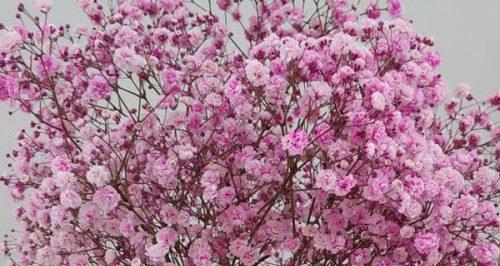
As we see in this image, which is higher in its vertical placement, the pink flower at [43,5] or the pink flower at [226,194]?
the pink flower at [43,5]

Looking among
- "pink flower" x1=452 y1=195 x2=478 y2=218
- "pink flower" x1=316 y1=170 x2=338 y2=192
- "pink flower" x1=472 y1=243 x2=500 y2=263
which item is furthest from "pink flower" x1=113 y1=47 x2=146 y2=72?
"pink flower" x1=472 y1=243 x2=500 y2=263

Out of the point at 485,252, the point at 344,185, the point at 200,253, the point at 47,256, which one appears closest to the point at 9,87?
the point at 47,256

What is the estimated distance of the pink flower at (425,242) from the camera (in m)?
2.54

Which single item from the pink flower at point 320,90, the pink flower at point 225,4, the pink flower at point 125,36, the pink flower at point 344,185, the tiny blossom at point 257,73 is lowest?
the pink flower at point 344,185

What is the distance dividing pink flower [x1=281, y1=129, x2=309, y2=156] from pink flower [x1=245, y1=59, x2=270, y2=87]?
0.62 ft

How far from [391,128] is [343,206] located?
11.0 inches

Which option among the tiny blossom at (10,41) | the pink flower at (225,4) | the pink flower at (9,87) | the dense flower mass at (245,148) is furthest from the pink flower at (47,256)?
the pink flower at (225,4)

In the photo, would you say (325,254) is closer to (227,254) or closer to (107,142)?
(227,254)

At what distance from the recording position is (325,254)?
2.72 metres

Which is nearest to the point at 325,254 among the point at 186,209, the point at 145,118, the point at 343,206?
the point at 343,206

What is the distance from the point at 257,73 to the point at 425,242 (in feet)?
2.34

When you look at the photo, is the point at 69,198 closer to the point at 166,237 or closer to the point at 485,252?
the point at 166,237

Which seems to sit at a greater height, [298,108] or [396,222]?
[298,108]

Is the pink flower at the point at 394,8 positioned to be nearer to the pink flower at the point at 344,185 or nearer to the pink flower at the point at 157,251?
the pink flower at the point at 344,185
